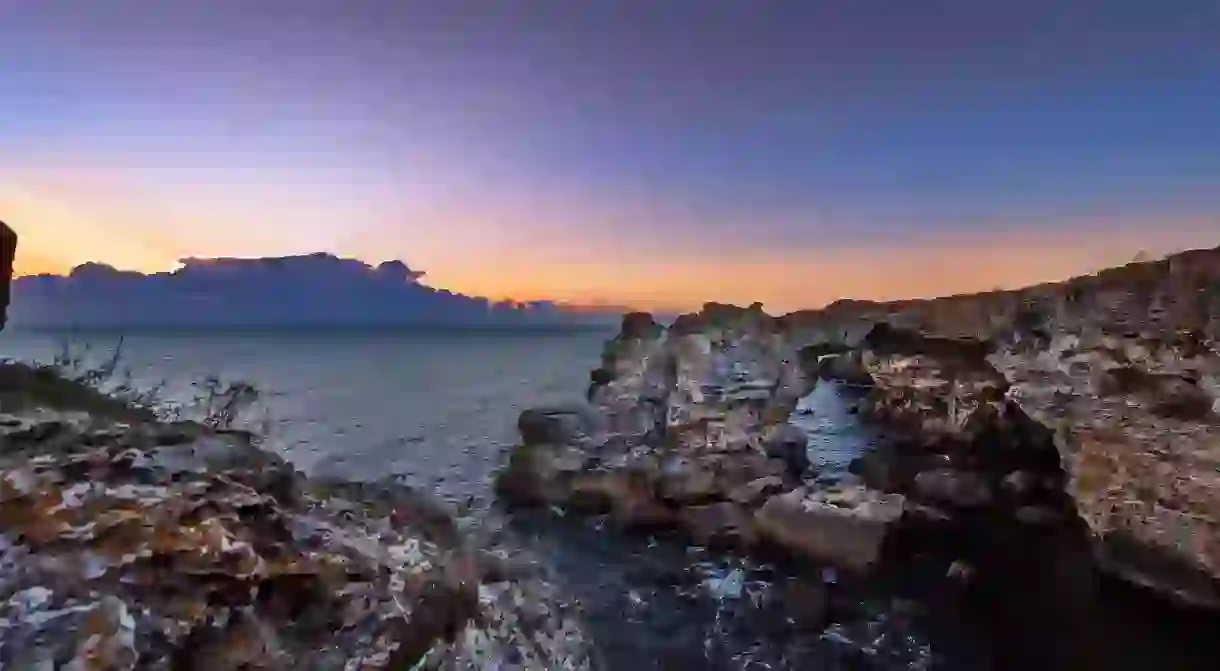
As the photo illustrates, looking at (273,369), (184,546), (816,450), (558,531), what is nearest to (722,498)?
(558,531)

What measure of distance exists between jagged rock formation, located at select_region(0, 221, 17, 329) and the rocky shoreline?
798 inches

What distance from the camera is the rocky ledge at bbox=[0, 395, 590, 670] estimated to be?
5.66 metres

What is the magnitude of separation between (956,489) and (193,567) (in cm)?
2776

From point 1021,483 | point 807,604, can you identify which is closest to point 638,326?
point 1021,483

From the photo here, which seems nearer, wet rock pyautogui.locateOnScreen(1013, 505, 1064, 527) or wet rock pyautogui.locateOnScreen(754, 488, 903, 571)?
wet rock pyautogui.locateOnScreen(754, 488, 903, 571)

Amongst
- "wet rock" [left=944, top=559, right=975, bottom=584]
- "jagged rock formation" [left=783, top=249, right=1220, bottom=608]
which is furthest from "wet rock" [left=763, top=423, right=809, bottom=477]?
"jagged rock formation" [left=783, top=249, right=1220, bottom=608]

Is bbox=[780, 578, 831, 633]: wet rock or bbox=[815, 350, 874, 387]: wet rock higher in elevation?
bbox=[815, 350, 874, 387]: wet rock

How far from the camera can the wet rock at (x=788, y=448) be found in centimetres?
2875

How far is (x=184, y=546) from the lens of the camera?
21.6 ft

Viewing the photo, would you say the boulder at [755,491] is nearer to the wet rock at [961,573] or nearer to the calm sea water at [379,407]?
the wet rock at [961,573]

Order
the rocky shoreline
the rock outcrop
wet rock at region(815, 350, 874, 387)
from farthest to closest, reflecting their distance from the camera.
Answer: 1. wet rock at region(815, 350, 874, 387)
2. the rock outcrop
3. the rocky shoreline

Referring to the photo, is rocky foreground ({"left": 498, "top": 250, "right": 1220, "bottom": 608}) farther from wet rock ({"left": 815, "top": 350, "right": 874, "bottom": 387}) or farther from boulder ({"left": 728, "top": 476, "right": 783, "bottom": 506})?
wet rock ({"left": 815, "top": 350, "right": 874, "bottom": 387})

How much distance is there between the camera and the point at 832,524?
21.5 metres

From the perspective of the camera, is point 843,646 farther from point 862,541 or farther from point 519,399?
point 519,399
